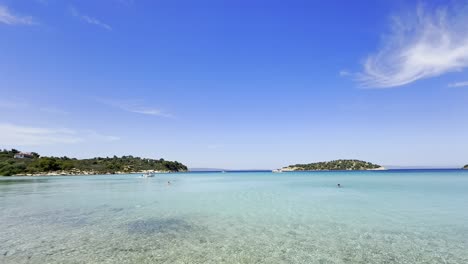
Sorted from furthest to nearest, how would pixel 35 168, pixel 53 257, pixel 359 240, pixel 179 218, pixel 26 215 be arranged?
A: pixel 35 168, pixel 26 215, pixel 179 218, pixel 359 240, pixel 53 257

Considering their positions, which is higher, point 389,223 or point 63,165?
point 63,165

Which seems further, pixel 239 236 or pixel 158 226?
pixel 158 226

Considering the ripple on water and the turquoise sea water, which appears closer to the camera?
the turquoise sea water

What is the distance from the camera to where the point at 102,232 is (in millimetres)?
17844

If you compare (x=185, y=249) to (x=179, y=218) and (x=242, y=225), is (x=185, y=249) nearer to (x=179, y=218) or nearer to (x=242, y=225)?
(x=242, y=225)

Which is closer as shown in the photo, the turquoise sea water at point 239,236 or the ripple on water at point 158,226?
the turquoise sea water at point 239,236

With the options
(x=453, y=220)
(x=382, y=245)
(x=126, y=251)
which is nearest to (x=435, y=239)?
→ (x=382, y=245)

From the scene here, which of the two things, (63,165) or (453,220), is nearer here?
(453,220)

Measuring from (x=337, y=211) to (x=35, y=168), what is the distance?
169757mm

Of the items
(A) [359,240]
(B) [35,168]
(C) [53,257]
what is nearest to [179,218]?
(C) [53,257]

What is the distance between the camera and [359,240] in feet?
50.0

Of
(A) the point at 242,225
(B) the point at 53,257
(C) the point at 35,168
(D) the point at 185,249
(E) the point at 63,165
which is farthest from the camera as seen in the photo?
(E) the point at 63,165

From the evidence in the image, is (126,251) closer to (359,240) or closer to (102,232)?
(102,232)

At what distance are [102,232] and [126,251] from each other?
16.9ft
